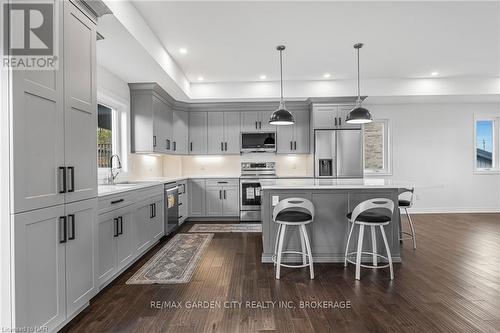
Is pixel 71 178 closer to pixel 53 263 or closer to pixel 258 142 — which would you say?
pixel 53 263

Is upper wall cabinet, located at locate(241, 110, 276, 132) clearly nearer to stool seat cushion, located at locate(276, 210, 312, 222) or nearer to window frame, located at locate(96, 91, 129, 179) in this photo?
window frame, located at locate(96, 91, 129, 179)

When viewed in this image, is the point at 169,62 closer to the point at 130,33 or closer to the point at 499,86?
the point at 130,33

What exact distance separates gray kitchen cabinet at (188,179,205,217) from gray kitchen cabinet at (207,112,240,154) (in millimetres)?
814

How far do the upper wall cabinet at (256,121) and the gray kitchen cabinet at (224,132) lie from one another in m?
0.16

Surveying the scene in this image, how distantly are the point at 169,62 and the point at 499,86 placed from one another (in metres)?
6.48

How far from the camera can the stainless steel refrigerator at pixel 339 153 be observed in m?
5.61

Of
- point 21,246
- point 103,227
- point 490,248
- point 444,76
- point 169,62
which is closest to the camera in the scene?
point 21,246

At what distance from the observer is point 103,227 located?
8.68 ft

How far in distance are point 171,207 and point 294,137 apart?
3076 millimetres

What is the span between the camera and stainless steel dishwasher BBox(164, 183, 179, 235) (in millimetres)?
4453

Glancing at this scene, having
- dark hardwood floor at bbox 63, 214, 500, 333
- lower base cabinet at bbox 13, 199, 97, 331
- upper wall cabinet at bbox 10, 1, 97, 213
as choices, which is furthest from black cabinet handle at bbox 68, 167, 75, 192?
dark hardwood floor at bbox 63, 214, 500, 333

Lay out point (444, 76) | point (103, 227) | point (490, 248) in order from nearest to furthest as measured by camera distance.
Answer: point (103, 227)
point (490, 248)
point (444, 76)

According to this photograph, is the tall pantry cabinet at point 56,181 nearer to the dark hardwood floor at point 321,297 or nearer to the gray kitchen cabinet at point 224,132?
the dark hardwood floor at point 321,297

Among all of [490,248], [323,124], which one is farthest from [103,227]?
[490,248]
